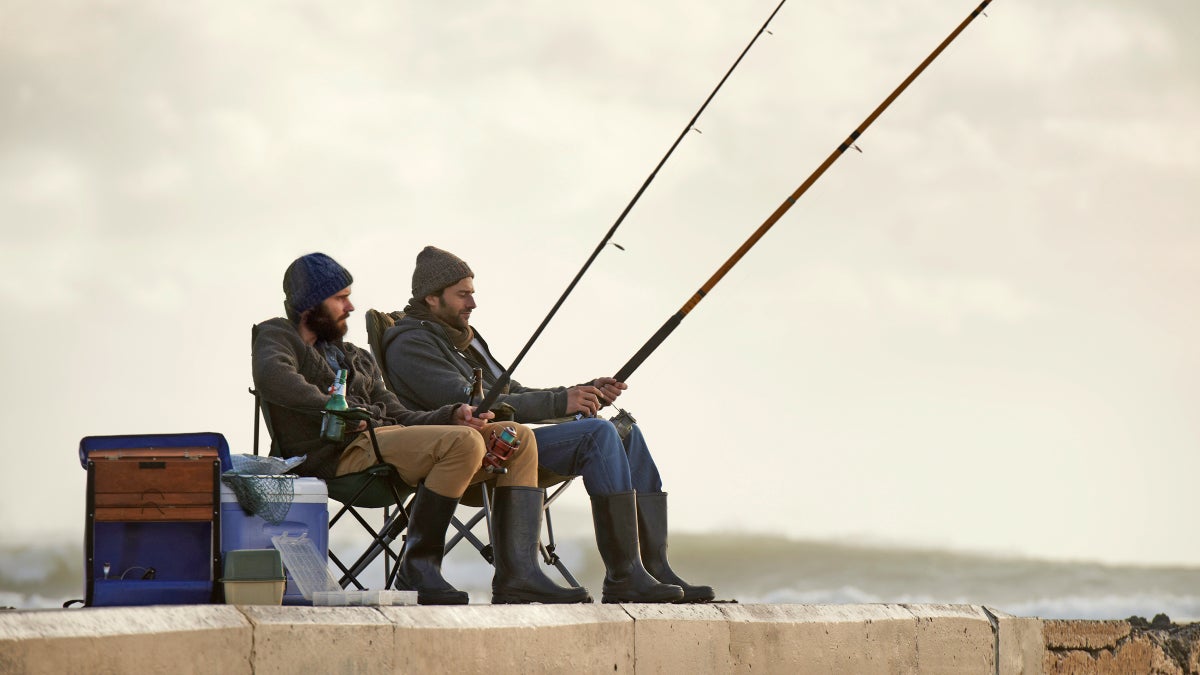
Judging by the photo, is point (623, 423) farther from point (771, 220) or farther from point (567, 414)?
point (771, 220)

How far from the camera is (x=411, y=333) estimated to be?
18.9 ft

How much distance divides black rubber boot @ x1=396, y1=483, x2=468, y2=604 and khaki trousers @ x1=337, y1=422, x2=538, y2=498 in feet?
0.13

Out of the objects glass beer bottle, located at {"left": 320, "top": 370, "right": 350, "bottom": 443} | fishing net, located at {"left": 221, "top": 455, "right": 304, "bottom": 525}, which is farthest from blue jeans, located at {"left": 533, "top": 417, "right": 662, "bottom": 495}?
fishing net, located at {"left": 221, "top": 455, "right": 304, "bottom": 525}

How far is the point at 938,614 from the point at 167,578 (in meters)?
3.13

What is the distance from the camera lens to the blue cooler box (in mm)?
4664

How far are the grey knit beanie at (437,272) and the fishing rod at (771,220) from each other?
2.23ft

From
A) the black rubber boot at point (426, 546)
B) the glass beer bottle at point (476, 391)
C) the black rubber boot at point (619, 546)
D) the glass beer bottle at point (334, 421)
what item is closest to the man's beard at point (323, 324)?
the glass beer bottle at point (334, 421)

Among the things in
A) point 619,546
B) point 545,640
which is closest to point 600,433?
point 619,546

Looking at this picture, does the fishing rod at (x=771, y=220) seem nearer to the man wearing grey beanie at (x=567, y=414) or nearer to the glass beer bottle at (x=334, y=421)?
the man wearing grey beanie at (x=567, y=414)

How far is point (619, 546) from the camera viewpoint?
17.6ft

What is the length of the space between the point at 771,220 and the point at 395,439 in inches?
72.9

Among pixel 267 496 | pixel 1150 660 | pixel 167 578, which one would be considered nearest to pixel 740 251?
pixel 267 496

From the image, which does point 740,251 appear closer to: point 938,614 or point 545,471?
point 545,471

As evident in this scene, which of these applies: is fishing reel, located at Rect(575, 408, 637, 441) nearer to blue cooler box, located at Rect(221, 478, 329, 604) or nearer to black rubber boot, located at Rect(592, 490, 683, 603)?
black rubber boot, located at Rect(592, 490, 683, 603)
